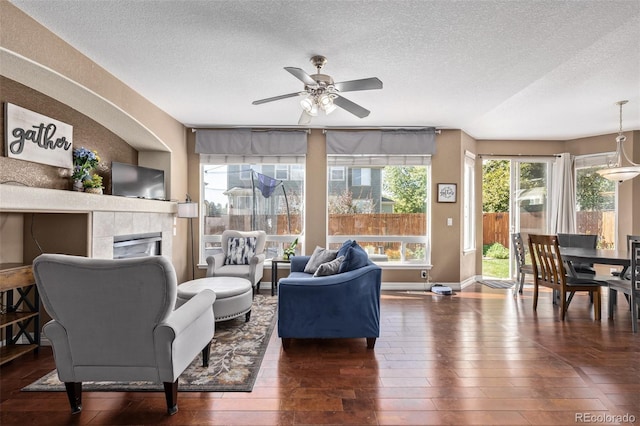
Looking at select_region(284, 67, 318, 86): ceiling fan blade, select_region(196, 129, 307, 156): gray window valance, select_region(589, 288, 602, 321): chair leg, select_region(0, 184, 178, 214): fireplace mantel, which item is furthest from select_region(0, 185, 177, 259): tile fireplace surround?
select_region(589, 288, 602, 321): chair leg

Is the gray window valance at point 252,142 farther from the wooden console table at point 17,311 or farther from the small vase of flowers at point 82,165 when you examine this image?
the wooden console table at point 17,311

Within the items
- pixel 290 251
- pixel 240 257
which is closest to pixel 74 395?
pixel 240 257

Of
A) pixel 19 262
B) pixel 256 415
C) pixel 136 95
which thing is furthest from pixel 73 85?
pixel 256 415

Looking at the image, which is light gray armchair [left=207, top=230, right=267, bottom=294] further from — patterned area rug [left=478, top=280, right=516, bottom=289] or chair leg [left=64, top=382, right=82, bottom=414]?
patterned area rug [left=478, top=280, right=516, bottom=289]

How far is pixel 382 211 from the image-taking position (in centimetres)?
528

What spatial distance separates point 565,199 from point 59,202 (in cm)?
708

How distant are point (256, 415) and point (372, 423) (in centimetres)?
69

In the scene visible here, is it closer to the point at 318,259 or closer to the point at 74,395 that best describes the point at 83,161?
the point at 74,395

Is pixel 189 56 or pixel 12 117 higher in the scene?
pixel 189 56

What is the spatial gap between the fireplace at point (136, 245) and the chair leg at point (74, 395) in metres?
1.68

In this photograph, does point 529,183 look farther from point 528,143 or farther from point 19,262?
point 19,262

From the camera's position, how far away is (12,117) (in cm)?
259

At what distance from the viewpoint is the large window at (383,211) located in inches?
207

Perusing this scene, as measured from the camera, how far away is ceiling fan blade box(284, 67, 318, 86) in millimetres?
2317
